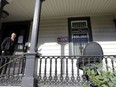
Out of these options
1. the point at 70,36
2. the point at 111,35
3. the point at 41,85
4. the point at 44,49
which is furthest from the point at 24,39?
the point at 111,35

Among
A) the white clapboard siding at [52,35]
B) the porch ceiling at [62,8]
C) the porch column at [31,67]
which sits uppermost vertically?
the porch ceiling at [62,8]

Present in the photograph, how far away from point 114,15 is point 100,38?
1.10 meters

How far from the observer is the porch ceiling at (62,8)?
543 centimetres

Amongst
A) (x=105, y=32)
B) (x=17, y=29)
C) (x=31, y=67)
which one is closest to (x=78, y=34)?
(x=105, y=32)

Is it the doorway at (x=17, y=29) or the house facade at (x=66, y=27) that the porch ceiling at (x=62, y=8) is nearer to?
the house facade at (x=66, y=27)

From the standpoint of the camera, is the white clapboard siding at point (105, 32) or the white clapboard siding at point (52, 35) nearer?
the white clapboard siding at point (105, 32)

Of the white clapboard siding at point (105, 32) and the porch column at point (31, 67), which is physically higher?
the white clapboard siding at point (105, 32)

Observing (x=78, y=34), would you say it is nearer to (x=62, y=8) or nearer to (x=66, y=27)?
(x=66, y=27)

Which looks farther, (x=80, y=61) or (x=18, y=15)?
(x=18, y=15)

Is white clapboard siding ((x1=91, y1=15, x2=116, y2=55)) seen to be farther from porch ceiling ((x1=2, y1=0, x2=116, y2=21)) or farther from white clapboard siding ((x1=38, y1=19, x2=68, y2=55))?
white clapboard siding ((x1=38, y1=19, x2=68, y2=55))

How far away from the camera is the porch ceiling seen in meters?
5.43

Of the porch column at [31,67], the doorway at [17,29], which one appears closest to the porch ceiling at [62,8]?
the doorway at [17,29]

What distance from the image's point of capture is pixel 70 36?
6066mm

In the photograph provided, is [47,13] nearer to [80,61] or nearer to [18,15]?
[18,15]
